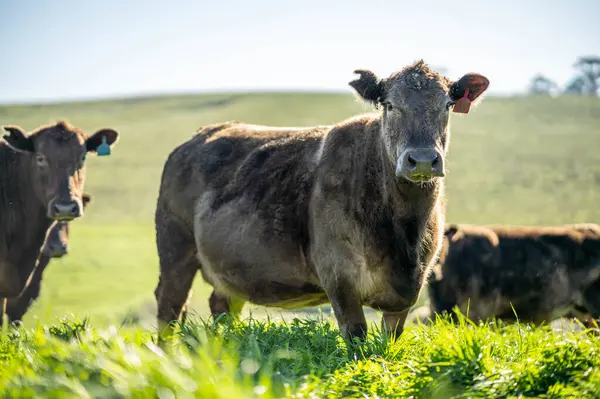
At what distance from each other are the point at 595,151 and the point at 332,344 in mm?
48136

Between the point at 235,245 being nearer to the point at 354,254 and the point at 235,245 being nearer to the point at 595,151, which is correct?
the point at 354,254

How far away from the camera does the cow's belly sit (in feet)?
24.9

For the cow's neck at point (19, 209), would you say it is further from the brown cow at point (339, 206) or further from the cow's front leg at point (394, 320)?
the cow's front leg at point (394, 320)

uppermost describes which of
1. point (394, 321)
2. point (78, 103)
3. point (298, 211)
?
point (298, 211)

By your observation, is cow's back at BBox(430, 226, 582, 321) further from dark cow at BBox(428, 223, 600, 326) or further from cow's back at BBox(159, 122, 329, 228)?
cow's back at BBox(159, 122, 329, 228)

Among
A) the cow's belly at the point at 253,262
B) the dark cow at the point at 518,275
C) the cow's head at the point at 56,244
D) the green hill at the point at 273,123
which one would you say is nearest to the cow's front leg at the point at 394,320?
the cow's belly at the point at 253,262

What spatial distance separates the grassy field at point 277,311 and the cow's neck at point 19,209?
5.47ft

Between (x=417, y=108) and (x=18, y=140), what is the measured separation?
6568 millimetres

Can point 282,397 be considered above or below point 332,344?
above

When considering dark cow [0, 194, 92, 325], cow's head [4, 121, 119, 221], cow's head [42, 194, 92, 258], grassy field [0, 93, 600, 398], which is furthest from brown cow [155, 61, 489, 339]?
cow's head [42, 194, 92, 258]

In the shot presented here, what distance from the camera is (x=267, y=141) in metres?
8.59

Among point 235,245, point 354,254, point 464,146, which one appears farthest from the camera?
point 464,146

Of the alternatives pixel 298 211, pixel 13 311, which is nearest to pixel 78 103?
pixel 13 311

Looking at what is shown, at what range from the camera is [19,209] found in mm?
10883
